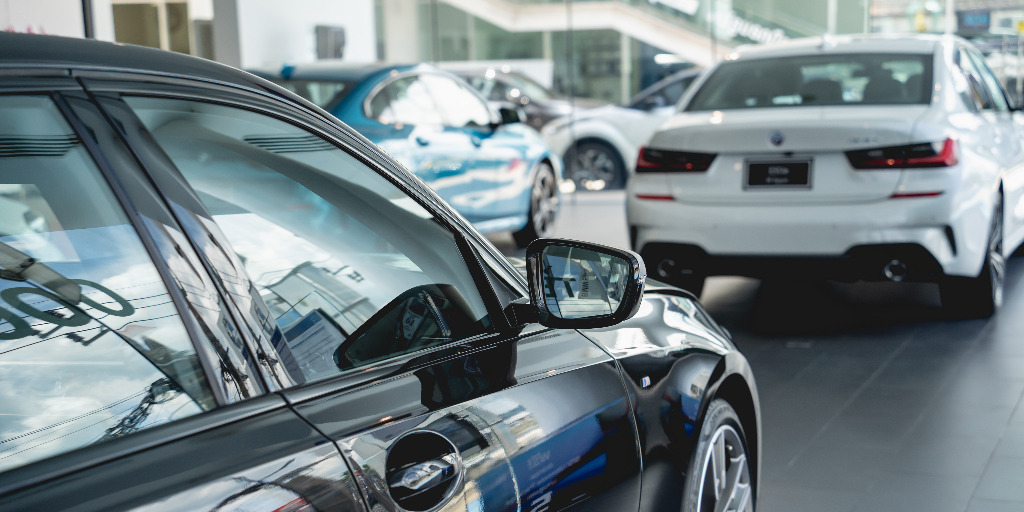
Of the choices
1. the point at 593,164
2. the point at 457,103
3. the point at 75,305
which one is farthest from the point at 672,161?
the point at 593,164

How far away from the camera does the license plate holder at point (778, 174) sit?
5.69m

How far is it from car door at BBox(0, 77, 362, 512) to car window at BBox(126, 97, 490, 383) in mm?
122

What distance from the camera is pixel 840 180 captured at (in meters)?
5.60

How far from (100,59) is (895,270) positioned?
4.90 meters

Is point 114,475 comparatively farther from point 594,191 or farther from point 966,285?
point 594,191

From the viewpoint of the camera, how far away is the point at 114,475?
1.20m

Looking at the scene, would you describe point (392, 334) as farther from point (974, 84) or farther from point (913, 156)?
point (974, 84)

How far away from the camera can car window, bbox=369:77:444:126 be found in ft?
26.0

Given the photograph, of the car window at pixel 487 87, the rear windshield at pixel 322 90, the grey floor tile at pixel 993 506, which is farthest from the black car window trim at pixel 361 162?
the car window at pixel 487 87

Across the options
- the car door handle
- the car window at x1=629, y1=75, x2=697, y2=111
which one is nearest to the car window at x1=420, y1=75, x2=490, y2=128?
the car window at x1=629, y1=75, x2=697, y2=111

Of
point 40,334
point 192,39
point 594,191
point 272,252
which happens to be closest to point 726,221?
point 272,252

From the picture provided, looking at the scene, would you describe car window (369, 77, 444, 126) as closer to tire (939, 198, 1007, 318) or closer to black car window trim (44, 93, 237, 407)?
tire (939, 198, 1007, 318)

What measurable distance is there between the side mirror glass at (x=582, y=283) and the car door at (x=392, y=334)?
0.09m

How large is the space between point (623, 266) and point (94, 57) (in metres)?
0.98
